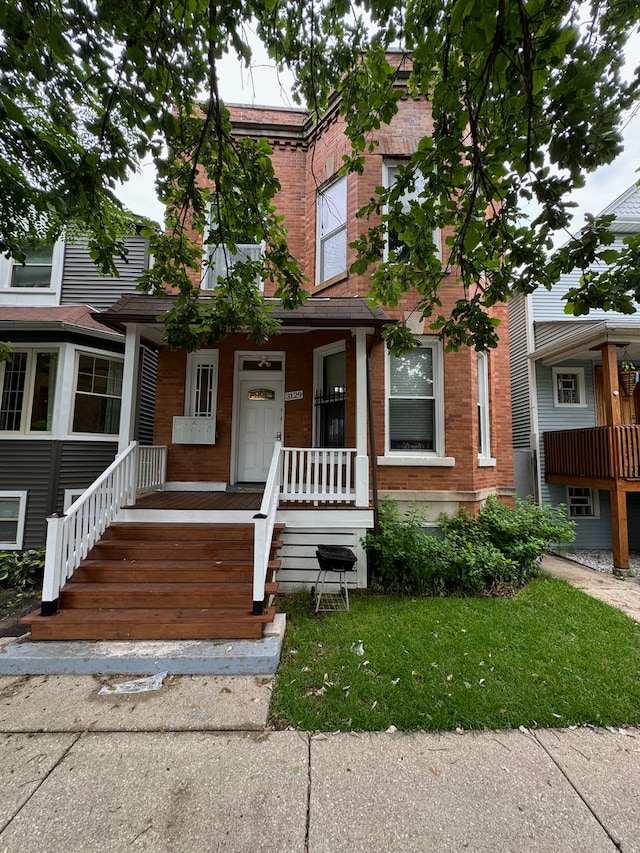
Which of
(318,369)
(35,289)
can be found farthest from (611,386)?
(35,289)

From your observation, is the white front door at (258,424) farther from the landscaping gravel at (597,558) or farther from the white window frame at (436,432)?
the landscaping gravel at (597,558)

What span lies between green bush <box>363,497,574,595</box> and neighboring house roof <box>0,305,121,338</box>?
6.24 metres

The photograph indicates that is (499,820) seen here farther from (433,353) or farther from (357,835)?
(433,353)

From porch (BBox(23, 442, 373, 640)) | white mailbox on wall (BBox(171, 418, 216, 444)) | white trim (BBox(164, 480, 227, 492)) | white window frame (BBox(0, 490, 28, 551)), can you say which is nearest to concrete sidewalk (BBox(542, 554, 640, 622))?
porch (BBox(23, 442, 373, 640))

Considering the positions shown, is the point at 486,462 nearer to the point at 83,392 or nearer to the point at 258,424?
the point at 258,424

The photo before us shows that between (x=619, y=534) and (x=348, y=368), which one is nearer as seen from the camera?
(x=348, y=368)

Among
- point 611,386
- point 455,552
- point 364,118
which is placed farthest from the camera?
point 611,386

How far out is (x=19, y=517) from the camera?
6.77 m

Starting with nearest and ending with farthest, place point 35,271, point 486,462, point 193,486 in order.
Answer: point 486,462 → point 193,486 → point 35,271

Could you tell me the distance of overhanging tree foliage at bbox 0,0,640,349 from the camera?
2406mm

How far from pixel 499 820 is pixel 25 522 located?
8064 mm

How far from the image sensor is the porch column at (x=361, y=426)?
5367 millimetres

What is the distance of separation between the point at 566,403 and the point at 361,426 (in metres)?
6.93

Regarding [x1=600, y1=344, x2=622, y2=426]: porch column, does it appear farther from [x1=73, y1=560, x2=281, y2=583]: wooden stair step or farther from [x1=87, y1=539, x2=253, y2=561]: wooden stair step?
[x1=87, y1=539, x2=253, y2=561]: wooden stair step
